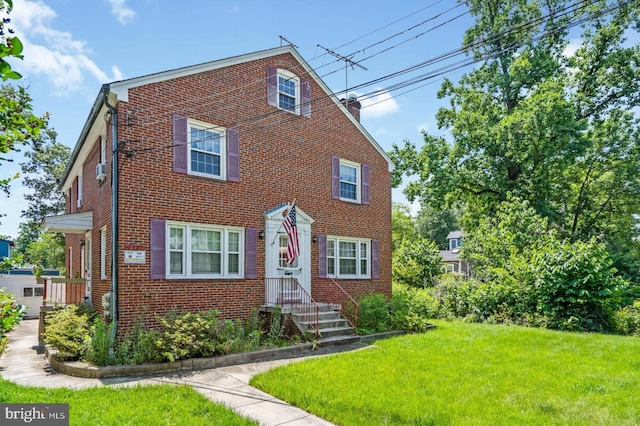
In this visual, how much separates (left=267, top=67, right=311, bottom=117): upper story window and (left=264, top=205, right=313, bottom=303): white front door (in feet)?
9.91

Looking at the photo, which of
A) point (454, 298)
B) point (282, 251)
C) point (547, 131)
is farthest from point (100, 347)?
point (547, 131)

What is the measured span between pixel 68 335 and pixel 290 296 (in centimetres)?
541

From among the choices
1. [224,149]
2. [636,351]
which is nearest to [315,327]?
[224,149]

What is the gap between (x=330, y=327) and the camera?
442 inches

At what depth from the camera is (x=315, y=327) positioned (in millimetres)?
10812

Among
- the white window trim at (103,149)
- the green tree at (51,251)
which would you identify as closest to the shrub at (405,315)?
the white window trim at (103,149)

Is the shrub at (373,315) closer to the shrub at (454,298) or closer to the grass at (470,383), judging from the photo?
the grass at (470,383)

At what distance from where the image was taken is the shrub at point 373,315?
39.8 ft

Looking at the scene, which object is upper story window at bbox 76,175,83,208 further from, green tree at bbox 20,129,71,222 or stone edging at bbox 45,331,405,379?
green tree at bbox 20,129,71,222

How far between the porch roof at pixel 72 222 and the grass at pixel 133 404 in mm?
5284

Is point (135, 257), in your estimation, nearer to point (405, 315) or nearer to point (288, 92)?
point (288, 92)

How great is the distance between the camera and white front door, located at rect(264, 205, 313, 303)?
1165cm

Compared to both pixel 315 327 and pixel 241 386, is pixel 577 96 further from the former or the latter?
pixel 241 386

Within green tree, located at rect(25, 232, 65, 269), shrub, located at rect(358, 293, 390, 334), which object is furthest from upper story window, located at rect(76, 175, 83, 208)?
green tree, located at rect(25, 232, 65, 269)
